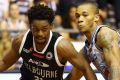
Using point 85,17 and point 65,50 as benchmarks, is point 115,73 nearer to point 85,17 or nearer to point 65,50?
point 65,50

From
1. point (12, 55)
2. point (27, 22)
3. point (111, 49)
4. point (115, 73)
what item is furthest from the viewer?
point (27, 22)

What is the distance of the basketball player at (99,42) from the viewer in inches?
165

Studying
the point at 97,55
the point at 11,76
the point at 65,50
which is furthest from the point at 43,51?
the point at 11,76

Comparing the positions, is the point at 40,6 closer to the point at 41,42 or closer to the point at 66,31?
the point at 41,42

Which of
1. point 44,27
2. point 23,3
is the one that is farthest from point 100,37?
point 23,3

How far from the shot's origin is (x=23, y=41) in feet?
14.8

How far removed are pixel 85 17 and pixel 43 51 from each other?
488 millimetres

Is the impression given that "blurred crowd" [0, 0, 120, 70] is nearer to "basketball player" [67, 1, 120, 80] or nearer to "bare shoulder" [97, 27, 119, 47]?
"basketball player" [67, 1, 120, 80]

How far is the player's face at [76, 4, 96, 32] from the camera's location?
4.43 meters

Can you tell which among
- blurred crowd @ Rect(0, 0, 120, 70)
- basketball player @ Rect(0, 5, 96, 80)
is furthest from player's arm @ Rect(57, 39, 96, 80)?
blurred crowd @ Rect(0, 0, 120, 70)

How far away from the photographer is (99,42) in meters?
4.36

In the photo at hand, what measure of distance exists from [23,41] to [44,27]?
0.38 metres

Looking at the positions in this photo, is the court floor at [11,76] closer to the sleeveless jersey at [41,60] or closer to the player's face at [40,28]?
the sleeveless jersey at [41,60]

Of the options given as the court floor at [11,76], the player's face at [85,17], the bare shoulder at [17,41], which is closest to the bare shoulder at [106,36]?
the player's face at [85,17]
